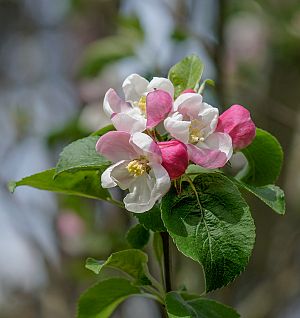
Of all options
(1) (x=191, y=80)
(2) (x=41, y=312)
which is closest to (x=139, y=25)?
(2) (x=41, y=312)

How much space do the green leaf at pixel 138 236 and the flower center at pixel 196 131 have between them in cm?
24

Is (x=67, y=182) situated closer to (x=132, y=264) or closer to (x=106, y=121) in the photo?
(x=132, y=264)

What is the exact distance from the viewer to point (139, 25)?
98.3 inches

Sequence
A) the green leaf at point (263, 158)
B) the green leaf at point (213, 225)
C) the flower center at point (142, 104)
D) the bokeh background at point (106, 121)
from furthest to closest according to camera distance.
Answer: the bokeh background at point (106, 121), the green leaf at point (263, 158), the flower center at point (142, 104), the green leaf at point (213, 225)

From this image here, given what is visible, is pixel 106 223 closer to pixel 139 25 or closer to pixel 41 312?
pixel 41 312

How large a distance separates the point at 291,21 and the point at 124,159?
6.69 feet

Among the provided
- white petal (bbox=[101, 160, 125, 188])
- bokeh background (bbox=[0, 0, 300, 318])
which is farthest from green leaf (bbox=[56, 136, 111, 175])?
bokeh background (bbox=[0, 0, 300, 318])

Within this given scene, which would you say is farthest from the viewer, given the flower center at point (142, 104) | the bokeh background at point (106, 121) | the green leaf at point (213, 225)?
the bokeh background at point (106, 121)

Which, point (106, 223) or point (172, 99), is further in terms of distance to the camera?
point (106, 223)

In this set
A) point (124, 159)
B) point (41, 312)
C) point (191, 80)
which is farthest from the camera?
point (41, 312)

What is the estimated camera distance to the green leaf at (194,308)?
94 centimetres

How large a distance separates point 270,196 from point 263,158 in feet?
0.40

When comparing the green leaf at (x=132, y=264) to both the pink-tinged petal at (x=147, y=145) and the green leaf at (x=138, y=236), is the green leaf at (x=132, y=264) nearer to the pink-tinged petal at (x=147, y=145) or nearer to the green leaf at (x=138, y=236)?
the green leaf at (x=138, y=236)

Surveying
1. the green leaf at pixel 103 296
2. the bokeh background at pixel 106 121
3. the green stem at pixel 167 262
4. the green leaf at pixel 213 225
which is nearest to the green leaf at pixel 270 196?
the green leaf at pixel 213 225
